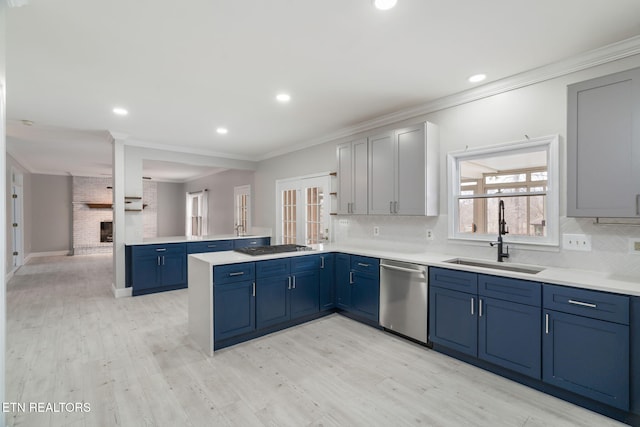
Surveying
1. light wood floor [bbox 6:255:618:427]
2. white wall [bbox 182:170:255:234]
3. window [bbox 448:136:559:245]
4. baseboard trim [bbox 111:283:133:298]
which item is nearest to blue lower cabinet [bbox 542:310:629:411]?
light wood floor [bbox 6:255:618:427]

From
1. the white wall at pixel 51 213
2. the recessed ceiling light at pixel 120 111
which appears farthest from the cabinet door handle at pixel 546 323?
the white wall at pixel 51 213

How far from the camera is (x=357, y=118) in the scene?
4129 mm

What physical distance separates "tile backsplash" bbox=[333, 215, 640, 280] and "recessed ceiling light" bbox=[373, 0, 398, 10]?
2237 mm

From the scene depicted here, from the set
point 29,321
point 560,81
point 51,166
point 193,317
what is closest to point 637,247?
point 560,81

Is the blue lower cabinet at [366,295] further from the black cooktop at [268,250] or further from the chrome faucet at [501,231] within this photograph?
the chrome faucet at [501,231]

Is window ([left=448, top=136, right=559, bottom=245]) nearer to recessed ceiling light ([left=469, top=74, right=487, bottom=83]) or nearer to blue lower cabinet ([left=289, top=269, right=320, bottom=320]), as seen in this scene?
recessed ceiling light ([left=469, top=74, right=487, bottom=83])

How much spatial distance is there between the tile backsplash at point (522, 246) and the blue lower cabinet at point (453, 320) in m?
0.62

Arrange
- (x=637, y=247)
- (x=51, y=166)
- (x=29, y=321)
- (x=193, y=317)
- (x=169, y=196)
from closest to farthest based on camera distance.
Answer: (x=637, y=247)
(x=193, y=317)
(x=29, y=321)
(x=51, y=166)
(x=169, y=196)

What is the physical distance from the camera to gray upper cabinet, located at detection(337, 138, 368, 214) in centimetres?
397

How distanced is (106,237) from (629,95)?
12243 mm

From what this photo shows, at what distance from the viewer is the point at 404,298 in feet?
10.4

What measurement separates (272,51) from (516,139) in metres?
2.35

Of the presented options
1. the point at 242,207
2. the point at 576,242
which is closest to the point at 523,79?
the point at 576,242

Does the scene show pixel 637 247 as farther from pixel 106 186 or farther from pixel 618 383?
pixel 106 186
